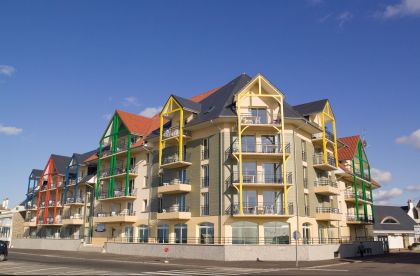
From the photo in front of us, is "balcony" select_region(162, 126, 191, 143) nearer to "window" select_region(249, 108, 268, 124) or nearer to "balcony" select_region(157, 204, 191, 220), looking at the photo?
"balcony" select_region(157, 204, 191, 220)

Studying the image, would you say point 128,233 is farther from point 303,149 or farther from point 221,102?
point 303,149

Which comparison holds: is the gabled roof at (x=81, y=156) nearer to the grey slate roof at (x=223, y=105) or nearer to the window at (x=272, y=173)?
the grey slate roof at (x=223, y=105)

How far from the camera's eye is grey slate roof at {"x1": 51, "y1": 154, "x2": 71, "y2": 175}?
63188mm

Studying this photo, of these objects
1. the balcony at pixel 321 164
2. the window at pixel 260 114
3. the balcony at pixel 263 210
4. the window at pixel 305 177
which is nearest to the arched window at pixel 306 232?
the balcony at pixel 263 210

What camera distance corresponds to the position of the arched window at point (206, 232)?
35750mm

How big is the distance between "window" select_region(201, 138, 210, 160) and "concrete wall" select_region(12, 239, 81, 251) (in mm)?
20719

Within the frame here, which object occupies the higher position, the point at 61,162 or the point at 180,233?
the point at 61,162

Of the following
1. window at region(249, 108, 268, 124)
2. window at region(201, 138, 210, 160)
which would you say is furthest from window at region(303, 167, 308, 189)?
window at region(201, 138, 210, 160)

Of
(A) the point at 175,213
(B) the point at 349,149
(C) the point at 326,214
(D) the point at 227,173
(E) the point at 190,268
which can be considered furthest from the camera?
(B) the point at 349,149

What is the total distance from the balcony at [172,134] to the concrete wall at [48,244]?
18.2 m

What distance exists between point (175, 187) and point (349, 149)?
26.6 m

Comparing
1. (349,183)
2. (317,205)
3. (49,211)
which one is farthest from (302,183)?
(49,211)

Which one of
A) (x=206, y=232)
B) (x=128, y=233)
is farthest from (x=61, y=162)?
(x=206, y=232)

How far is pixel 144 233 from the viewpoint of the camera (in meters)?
42.6
